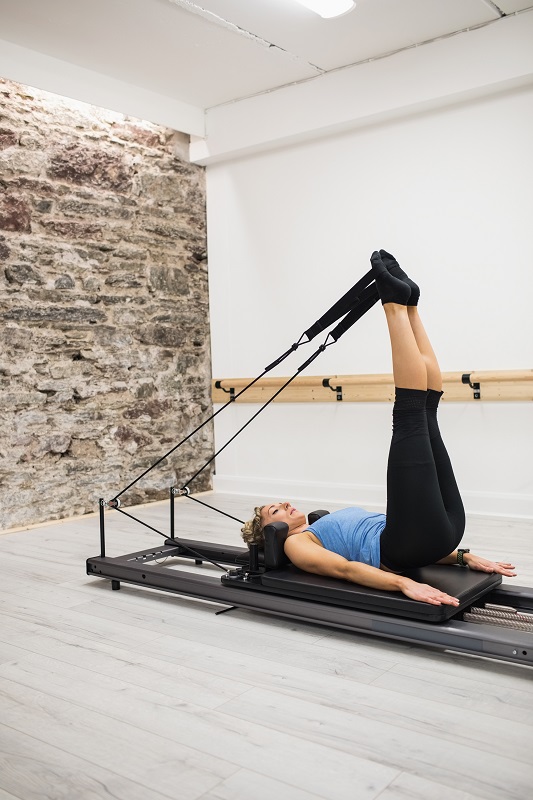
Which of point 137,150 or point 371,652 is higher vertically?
point 137,150

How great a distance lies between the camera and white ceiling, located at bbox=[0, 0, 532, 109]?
12.1 feet

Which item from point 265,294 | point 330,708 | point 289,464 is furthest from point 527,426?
point 330,708

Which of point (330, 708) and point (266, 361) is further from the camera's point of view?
point (266, 361)

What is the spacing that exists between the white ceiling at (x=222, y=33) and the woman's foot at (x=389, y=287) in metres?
1.89

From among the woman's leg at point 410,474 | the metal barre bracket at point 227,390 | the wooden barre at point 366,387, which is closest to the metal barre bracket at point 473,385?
the wooden barre at point 366,387

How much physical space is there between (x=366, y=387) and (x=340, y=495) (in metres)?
0.70

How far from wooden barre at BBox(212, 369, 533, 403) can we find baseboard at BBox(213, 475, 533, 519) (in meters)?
0.54

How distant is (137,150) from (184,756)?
4089 mm

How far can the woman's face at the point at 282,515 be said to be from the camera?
2674 millimetres

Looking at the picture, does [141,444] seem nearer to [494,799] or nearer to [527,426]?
[527,426]

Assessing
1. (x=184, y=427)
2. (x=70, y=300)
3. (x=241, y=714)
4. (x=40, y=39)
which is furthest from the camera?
(x=184, y=427)

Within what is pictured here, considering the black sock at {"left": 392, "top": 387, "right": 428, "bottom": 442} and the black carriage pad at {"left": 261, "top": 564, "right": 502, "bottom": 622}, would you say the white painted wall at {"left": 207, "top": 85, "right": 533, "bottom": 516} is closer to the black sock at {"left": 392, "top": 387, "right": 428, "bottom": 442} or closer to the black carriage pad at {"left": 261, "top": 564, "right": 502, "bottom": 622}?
the black carriage pad at {"left": 261, "top": 564, "right": 502, "bottom": 622}

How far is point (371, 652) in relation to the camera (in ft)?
7.46

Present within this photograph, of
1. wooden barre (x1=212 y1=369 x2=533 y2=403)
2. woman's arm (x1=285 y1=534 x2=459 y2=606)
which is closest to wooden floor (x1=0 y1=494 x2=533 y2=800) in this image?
woman's arm (x1=285 y1=534 x2=459 y2=606)
